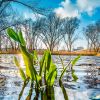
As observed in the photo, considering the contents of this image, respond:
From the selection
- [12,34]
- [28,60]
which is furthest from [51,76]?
[12,34]

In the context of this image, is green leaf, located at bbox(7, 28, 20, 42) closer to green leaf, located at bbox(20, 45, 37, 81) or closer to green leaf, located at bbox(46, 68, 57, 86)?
green leaf, located at bbox(20, 45, 37, 81)

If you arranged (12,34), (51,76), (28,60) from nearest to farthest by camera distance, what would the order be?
(12,34), (28,60), (51,76)

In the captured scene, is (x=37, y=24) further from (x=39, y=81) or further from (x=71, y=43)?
(x=39, y=81)

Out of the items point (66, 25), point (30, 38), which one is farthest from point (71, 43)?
point (30, 38)

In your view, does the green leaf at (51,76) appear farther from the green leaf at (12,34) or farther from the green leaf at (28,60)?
the green leaf at (12,34)

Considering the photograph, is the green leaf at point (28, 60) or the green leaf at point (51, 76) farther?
the green leaf at point (51, 76)

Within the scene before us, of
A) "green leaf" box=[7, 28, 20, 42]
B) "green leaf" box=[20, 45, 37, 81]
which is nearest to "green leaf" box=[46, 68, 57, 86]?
"green leaf" box=[20, 45, 37, 81]

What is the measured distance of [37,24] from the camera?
7569 centimetres

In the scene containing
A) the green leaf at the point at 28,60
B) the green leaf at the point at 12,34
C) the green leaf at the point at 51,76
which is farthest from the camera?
the green leaf at the point at 51,76

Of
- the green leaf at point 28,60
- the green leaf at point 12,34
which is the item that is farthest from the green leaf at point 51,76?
the green leaf at point 12,34

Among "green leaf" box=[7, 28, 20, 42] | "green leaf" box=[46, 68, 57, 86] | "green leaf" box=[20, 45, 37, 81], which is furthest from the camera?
"green leaf" box=[46, 68, 57, 86]

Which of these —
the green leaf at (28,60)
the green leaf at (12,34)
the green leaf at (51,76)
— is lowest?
the green leaf at (51,76)

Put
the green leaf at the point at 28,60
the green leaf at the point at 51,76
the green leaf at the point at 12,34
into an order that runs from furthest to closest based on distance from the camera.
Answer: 1. the green leaf at the point at 51,76
2. the green leaf at the point at 28,60
3. the green leaf at the point at 12,34

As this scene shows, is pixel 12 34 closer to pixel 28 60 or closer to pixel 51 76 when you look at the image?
pixel 28 60
